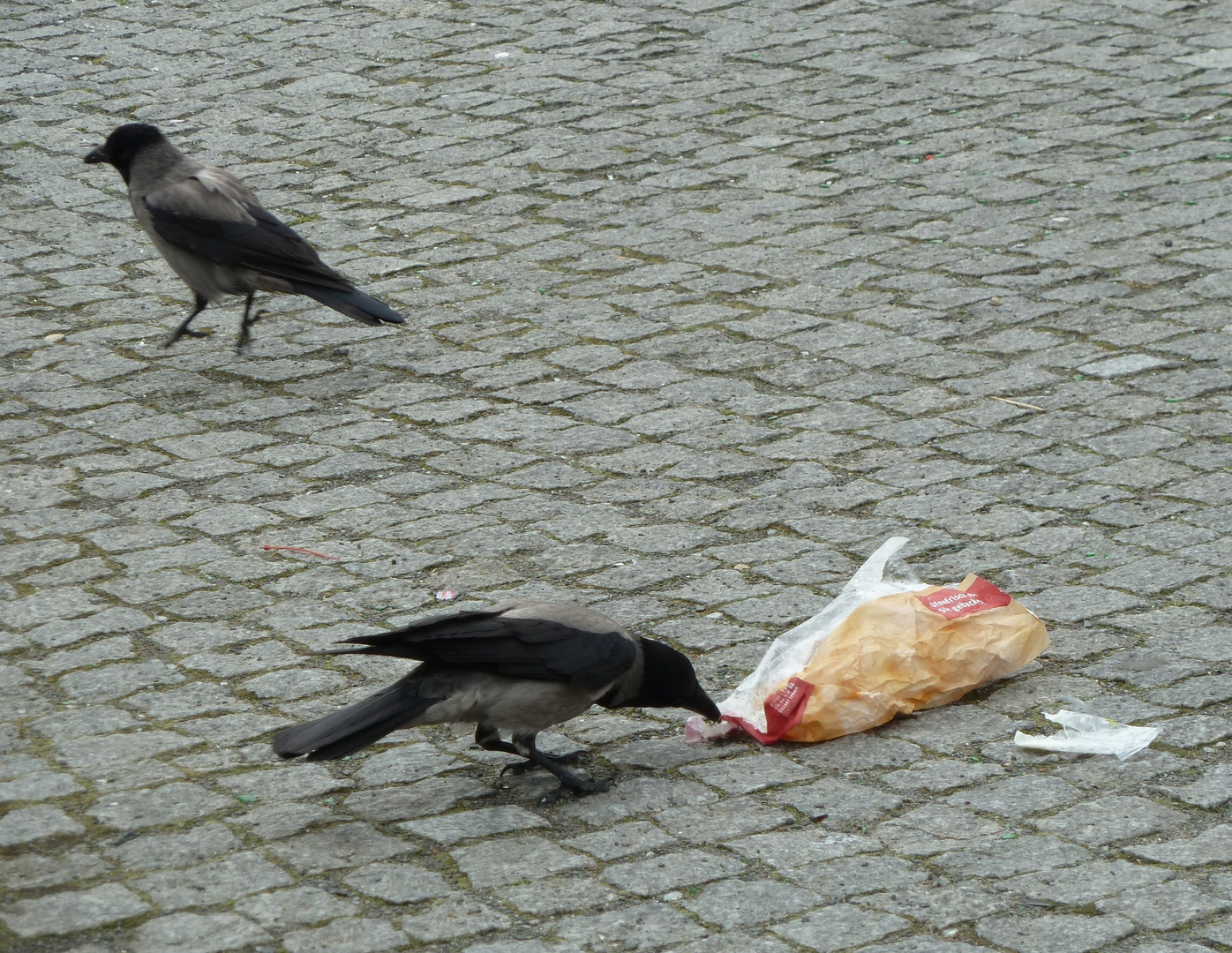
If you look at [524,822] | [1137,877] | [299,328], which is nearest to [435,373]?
[299,328]

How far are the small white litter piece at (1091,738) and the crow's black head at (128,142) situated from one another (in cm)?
504

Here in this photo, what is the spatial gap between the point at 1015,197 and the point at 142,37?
659 cm

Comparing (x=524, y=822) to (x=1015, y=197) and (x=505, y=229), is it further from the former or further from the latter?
(x=1015, y=197)

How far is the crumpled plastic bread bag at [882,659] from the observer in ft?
14.6

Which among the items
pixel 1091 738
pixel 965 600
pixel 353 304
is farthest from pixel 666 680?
pixel 353 304

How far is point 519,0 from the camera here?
12156 mm

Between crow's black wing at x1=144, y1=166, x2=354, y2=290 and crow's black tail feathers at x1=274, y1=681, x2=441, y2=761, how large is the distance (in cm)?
340

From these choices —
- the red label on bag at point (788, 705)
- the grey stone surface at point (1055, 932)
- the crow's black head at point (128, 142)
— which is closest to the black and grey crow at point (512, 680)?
the red label on bag at point (788, 705)

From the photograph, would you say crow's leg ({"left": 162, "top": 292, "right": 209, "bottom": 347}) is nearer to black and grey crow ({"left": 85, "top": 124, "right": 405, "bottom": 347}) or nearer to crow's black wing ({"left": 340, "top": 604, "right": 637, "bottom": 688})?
black and grey crow ({"left": 85, "top": 124, "right": 405, "bottom": 347})

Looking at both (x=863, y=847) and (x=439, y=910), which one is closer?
(x=439, y=910)

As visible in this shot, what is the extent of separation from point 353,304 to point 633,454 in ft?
5.29

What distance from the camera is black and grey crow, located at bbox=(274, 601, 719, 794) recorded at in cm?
401

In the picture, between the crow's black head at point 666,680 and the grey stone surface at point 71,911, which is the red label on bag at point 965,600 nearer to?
the crow's black head at point 666,680

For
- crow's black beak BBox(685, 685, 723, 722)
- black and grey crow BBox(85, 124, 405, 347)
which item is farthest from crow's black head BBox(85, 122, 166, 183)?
crow's black beak BBox(685, 685, 723, 722)
